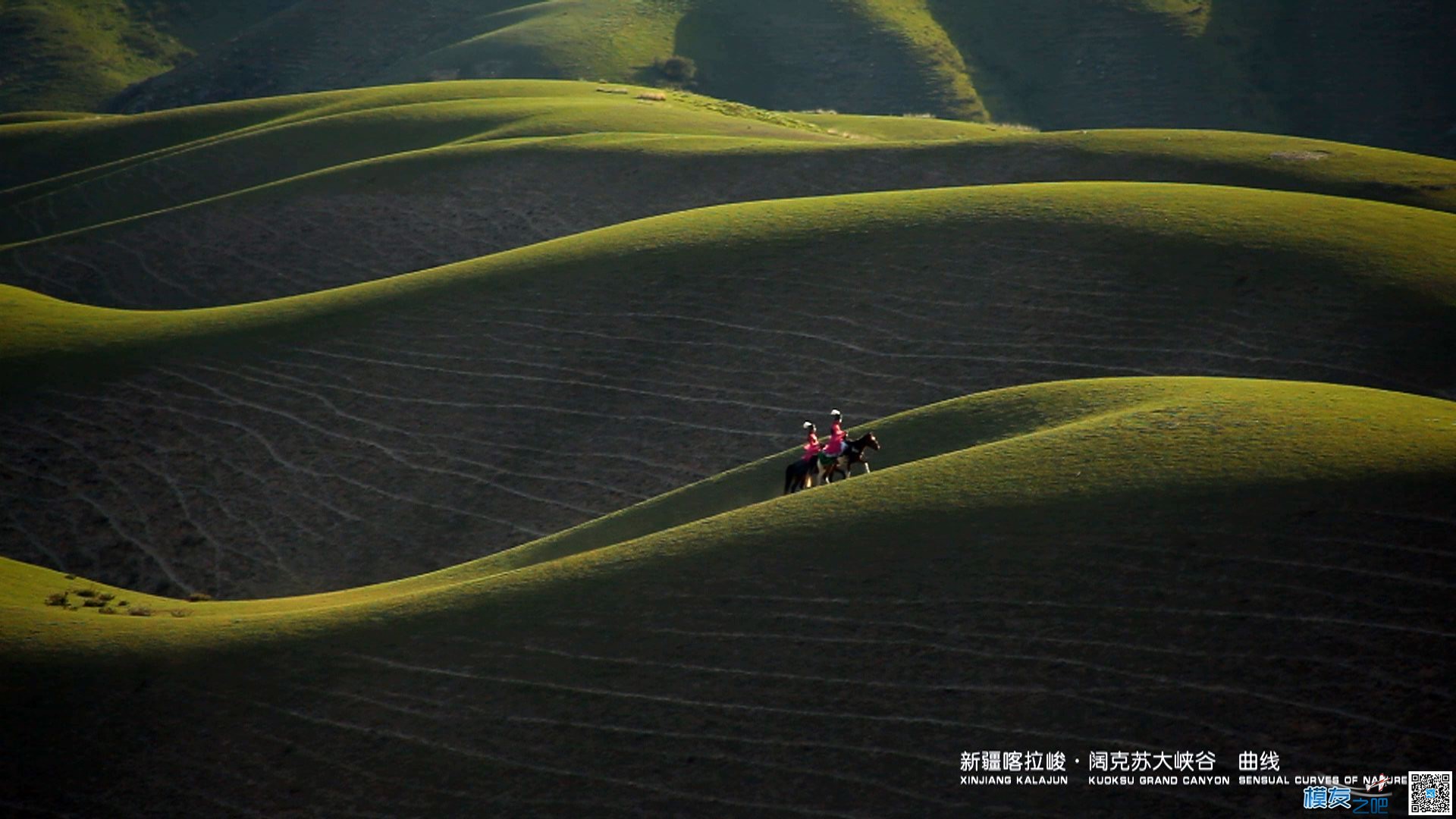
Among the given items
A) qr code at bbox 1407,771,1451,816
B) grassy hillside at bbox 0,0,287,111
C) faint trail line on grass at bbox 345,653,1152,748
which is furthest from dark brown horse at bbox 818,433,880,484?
grassy hillside at bbox 0,0,287,111

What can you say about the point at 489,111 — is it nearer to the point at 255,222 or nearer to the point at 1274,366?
the point at 255,222

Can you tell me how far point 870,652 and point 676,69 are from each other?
117 m

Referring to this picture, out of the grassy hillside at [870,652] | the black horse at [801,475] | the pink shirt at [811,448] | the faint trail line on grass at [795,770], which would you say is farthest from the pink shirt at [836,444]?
the faint trail line on grass at [795,770]

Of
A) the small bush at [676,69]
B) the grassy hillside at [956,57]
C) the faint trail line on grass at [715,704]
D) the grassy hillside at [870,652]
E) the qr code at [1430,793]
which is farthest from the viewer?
the small bush at [676,69]

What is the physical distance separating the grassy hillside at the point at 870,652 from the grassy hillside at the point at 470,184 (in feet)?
102

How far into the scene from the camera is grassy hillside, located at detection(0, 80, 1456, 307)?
50656 millimetres

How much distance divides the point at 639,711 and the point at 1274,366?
2046cm

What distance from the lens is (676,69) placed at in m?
127

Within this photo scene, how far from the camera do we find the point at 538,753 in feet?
56.4

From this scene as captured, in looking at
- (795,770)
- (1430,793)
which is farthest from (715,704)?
(1430,793)

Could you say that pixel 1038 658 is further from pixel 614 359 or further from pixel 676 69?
pixel 676 69

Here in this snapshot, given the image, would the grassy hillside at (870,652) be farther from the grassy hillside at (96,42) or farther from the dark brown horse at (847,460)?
the grassy hillside at (96,42)

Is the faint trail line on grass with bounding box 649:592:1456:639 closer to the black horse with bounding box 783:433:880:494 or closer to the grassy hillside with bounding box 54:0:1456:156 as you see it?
the black horse with bounding box 783:433:880:494

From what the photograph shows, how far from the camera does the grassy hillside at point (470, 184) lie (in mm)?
50656
